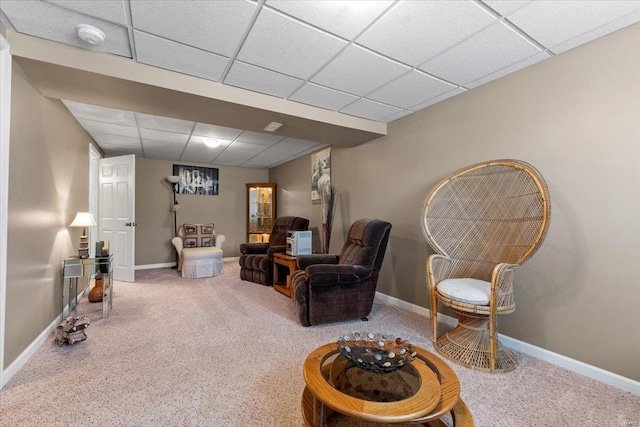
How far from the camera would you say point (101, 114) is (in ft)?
11.1

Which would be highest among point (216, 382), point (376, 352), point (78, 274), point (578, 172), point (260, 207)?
point (578, 172)

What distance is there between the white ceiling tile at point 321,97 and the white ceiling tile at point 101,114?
216cm

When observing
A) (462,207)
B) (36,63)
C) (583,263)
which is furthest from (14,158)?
(583,263)

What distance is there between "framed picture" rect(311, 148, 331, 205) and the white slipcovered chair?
2.09 metres

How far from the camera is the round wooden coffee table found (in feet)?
3.58

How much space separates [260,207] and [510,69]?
5.48 m

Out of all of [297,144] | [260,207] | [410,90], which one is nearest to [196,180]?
[260,207]

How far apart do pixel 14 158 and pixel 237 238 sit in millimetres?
4981

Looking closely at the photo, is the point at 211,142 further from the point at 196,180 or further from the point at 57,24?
the point at 57,24

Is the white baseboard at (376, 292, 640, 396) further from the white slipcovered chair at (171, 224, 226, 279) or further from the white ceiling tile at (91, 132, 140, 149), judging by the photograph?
the white ceiling tile at (91, 132, 140, 149)

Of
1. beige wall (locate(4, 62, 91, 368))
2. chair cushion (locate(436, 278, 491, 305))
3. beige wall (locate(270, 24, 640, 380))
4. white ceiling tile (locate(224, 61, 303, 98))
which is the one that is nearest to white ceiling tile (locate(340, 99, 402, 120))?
beige wall (locate(270, 24, 640, 380))

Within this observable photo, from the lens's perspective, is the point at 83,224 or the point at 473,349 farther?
the point at 83,224

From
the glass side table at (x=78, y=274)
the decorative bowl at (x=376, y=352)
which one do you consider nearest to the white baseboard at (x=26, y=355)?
the glass side table at (x=78, y=274)

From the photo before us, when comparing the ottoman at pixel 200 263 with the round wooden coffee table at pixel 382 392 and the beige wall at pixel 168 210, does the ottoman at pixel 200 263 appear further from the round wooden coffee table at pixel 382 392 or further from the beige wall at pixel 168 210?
the round wooden coffee table at pixel 382 392
